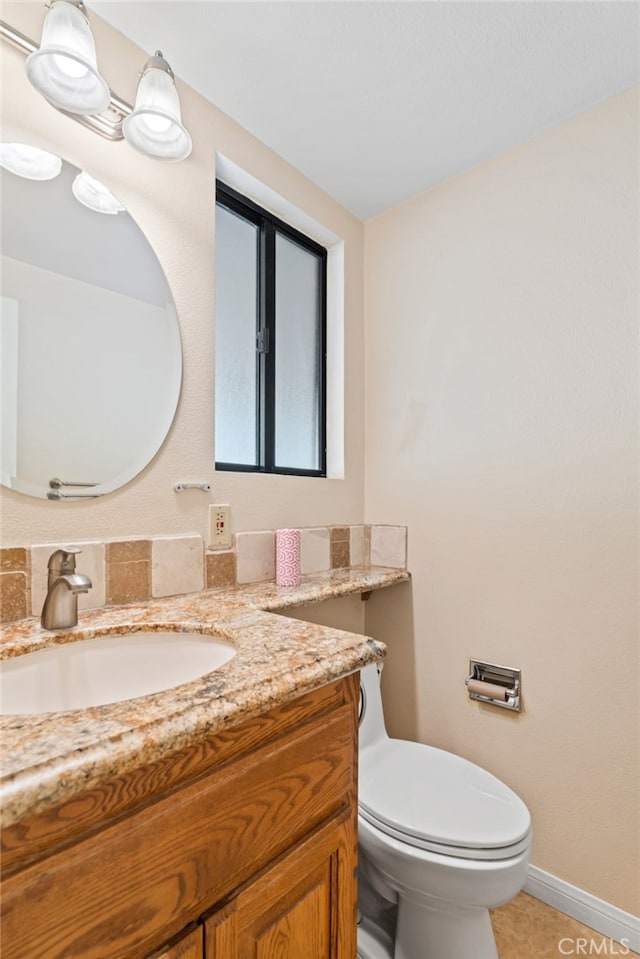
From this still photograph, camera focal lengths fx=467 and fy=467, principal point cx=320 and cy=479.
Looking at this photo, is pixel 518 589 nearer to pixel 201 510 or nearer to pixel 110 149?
pixel 201 510

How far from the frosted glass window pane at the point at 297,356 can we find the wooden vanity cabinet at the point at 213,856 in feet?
3.79

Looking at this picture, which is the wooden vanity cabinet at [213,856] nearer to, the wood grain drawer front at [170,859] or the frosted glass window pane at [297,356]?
the wood grain drawer front at [170,859]

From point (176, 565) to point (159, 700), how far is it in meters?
0.66

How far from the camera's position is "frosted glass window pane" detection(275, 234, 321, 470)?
5.95ft

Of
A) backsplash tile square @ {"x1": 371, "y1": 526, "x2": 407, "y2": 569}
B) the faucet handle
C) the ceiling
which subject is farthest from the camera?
backsplash tile square @ {"x1": 371, "y1": 526, "x2": 407, "y2": 569}

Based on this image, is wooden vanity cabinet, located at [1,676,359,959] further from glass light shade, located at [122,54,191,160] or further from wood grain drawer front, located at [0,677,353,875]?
glass light shade, located at [122,54,191,160]

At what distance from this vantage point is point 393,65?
1.27m

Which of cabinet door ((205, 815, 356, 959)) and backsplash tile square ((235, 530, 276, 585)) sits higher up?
backsplash tile square ((235, 530, 276, 585))

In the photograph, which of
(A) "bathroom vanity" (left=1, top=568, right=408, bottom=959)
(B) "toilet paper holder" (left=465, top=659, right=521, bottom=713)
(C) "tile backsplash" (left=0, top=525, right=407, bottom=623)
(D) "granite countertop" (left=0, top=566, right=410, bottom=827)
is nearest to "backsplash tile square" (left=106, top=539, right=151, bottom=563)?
(C) "tile backsplash" (left=0, top=525, right=407, bottom=623)

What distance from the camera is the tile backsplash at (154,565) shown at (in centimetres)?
94

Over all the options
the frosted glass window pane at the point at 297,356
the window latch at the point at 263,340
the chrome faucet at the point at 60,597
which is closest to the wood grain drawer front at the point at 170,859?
the chrome faucet at the point at 60,597

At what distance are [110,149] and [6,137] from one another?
0.24 meters

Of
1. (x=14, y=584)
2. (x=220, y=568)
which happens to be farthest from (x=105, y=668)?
(x=220, y=568)

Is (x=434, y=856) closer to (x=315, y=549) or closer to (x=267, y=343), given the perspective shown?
(x=315, y=549)
